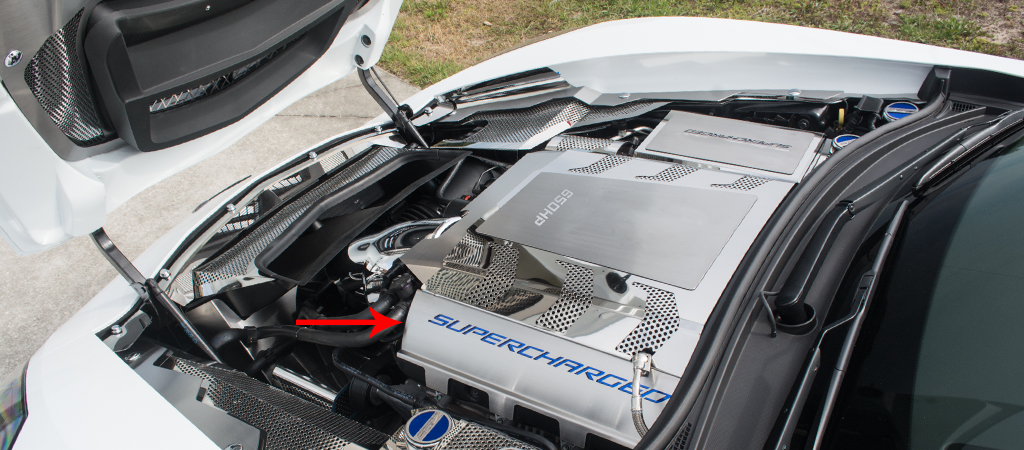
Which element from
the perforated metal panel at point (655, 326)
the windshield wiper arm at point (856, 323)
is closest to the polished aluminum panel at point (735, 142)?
the windshield wiper arm at point (856, 323)

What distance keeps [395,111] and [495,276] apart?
107cm

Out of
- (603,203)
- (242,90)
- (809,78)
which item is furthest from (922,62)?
(242,90)

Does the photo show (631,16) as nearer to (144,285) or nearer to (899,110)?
(899,110)

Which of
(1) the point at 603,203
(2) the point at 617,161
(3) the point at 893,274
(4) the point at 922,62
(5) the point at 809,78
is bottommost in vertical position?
(1) the point at 603,203

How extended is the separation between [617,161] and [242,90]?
109 centimetres

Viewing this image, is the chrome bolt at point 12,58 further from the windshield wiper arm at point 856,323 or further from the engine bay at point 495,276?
the windshield wiper arm at point 856,323

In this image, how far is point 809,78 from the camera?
2137 mm

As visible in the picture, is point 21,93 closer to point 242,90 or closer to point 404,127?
point 242,90

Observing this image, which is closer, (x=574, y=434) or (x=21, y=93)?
(x=21, y=93)

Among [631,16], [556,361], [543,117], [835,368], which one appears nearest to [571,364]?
[556,361]

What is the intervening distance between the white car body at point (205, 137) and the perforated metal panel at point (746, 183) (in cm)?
62

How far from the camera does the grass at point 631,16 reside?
13.6 feet

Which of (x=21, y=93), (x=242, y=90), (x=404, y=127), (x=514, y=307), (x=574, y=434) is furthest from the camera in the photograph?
(x=404, y=127)

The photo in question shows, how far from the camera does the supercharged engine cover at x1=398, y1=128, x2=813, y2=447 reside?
4.41 ft
